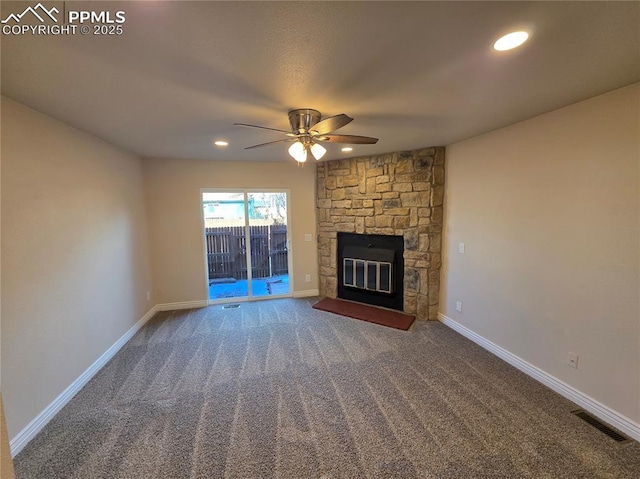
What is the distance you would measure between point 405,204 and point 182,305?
12.5 feet

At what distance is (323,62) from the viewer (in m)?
1.45

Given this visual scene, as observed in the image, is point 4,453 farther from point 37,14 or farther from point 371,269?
point 371,269

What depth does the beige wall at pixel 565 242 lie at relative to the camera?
186 centimetres

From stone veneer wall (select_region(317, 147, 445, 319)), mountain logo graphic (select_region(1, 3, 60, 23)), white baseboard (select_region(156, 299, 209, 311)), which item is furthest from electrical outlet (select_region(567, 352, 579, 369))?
white baseboard (select_region(156, 299, 209, 311))

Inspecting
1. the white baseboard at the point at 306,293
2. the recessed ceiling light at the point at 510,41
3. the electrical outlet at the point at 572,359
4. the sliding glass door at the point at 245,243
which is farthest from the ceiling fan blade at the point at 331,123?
the white baseboard at the point at 306,293

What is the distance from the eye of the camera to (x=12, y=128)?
185 centimetres

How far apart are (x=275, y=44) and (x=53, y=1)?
845mm

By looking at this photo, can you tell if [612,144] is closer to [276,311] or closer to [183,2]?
[183,2]

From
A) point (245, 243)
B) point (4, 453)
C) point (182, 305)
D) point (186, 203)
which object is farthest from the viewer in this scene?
point (245, 243)

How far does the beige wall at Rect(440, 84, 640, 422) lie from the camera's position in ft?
6.10

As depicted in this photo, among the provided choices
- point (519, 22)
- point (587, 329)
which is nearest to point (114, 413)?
point (519, 22)

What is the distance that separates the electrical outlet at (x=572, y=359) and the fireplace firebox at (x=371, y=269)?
198 centimetres

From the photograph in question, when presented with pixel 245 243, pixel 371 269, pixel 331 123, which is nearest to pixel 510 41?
pixel 331 123

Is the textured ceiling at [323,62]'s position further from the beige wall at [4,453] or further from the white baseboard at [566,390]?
the white baseboard at [566,390]
